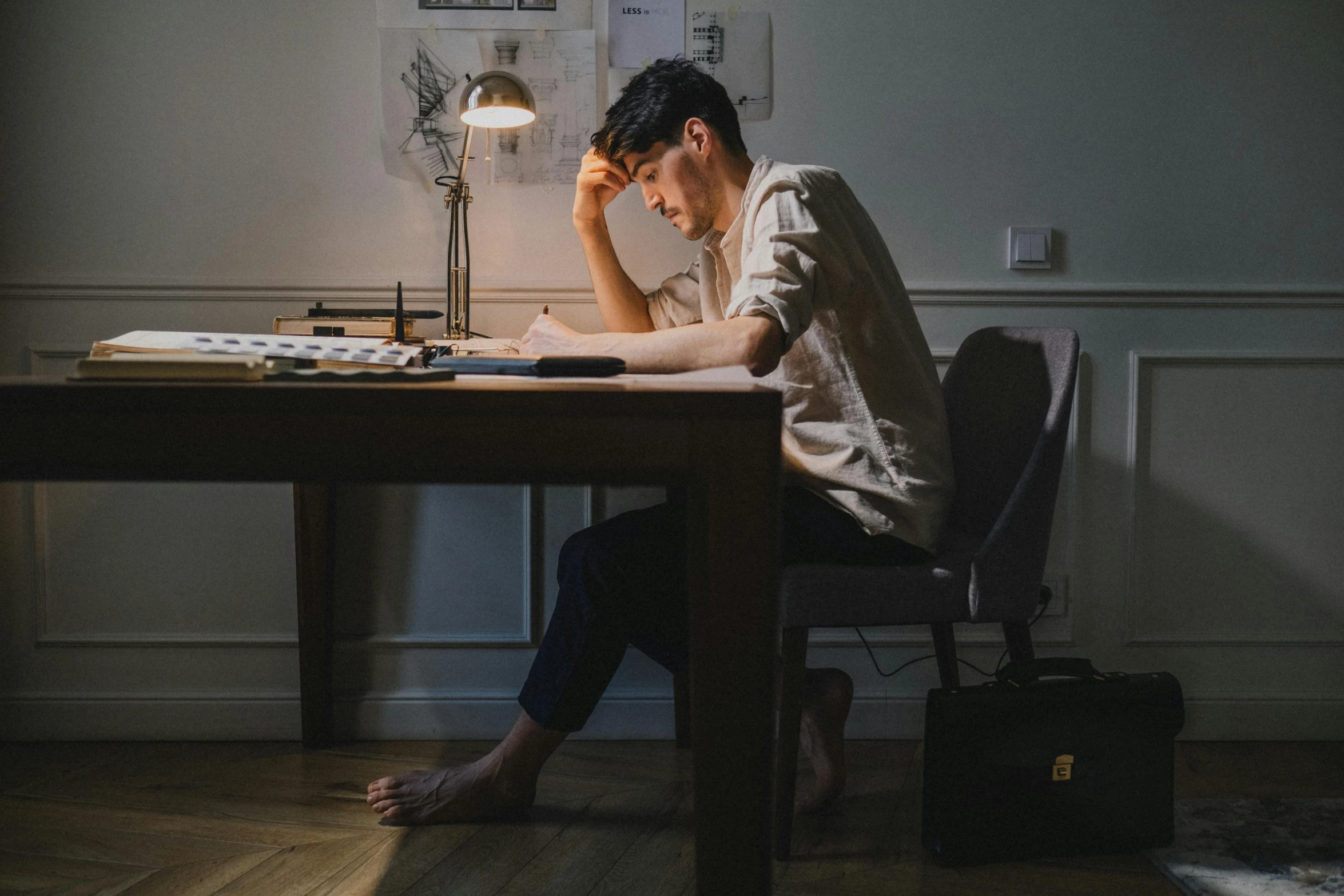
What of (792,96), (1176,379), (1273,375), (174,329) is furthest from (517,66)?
(1273,375)

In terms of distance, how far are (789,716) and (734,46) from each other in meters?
1.31

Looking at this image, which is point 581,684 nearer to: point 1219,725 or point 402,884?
point 402,884

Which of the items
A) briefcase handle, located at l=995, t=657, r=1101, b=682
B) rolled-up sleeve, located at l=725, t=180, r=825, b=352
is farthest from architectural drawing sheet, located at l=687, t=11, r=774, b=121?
briefcase handle, located at l=995, t=657, r=1101, b=682

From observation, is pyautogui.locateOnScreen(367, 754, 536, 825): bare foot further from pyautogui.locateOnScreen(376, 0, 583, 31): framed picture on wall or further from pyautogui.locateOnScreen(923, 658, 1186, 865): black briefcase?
pyautogui.locateOnScreen(376, 0, 583, 31): framed picture on wall

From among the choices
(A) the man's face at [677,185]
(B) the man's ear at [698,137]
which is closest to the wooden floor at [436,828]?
(A) the man's face at [677,185]

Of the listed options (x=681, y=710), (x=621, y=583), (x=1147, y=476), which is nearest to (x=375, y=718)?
(x=681, y=710)

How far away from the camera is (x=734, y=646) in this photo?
751mm

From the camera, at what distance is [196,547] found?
1.90 metres

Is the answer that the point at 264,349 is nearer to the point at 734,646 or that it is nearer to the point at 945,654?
the point at 734,646

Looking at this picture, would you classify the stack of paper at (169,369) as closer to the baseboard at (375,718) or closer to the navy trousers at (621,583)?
the navy trousers at (621,583)

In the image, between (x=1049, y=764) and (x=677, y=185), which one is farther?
(x=677, y=185)

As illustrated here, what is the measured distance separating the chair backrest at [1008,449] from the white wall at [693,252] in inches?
15.5

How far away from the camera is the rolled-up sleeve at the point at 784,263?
1099 mm

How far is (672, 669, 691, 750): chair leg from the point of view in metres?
1.71
